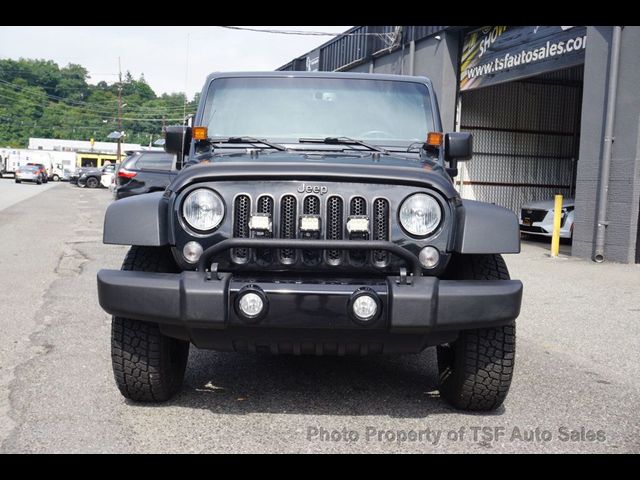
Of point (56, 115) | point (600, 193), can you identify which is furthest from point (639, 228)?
point (56, 115)

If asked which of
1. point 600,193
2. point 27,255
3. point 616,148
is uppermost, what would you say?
point 616,148

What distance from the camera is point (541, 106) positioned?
67.5 ft

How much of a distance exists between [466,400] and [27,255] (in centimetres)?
871

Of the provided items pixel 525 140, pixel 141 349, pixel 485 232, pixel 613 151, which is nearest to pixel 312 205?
pixel 485 232

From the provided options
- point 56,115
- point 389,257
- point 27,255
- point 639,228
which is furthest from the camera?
point 56,115

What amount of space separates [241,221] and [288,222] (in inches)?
9.4

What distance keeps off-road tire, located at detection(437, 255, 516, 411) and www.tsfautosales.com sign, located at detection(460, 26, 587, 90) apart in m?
10.8

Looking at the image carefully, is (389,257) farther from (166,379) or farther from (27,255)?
(27,255)

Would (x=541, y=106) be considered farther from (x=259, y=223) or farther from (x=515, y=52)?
(x=259, y=223)

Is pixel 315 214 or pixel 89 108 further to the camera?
pixel 89 108

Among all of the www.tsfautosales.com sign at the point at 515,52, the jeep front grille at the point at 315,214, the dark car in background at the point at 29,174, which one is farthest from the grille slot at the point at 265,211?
the dark car in background at the point at 29,174

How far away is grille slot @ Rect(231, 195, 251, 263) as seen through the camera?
3629 mm

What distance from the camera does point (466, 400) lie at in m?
3.97

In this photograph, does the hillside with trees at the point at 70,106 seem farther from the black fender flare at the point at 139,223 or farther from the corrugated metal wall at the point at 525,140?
the black fender flare at the point at 139,223
